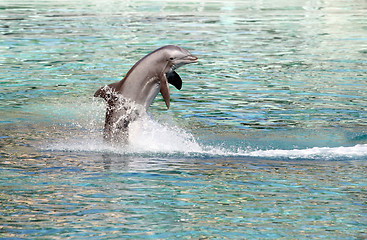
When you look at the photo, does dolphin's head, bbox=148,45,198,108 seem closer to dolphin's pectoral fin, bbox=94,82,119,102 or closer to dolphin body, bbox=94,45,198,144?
dolphin body, bbox=94,45,198,144

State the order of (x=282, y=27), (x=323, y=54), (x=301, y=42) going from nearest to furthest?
(x=323, y=54) < (x=301, y=42) < (x=282, y=27)

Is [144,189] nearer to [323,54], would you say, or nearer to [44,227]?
[44,227]

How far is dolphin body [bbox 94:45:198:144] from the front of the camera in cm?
1117

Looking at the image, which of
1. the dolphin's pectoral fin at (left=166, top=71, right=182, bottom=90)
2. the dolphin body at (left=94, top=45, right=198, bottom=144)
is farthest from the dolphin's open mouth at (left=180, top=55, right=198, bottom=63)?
the dolphin's pectoral fin at (left=166, top=71, right=182, bottom=90)

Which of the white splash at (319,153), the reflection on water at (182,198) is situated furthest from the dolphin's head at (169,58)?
the white splash at (319,153)

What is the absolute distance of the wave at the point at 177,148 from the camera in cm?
1089

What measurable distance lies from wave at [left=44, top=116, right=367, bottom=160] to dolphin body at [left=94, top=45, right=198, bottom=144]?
0.19 metres

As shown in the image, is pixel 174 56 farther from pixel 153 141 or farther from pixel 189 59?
pixel 153 141

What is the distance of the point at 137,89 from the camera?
11.2m

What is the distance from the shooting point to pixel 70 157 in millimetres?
10695

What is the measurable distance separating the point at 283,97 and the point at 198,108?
2.25 m

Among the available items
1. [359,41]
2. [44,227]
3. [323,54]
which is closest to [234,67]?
[323,54]

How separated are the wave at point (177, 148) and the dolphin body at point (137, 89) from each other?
185 mm

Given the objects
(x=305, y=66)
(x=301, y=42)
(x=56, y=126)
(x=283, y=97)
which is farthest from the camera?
(x=301, y=42)
